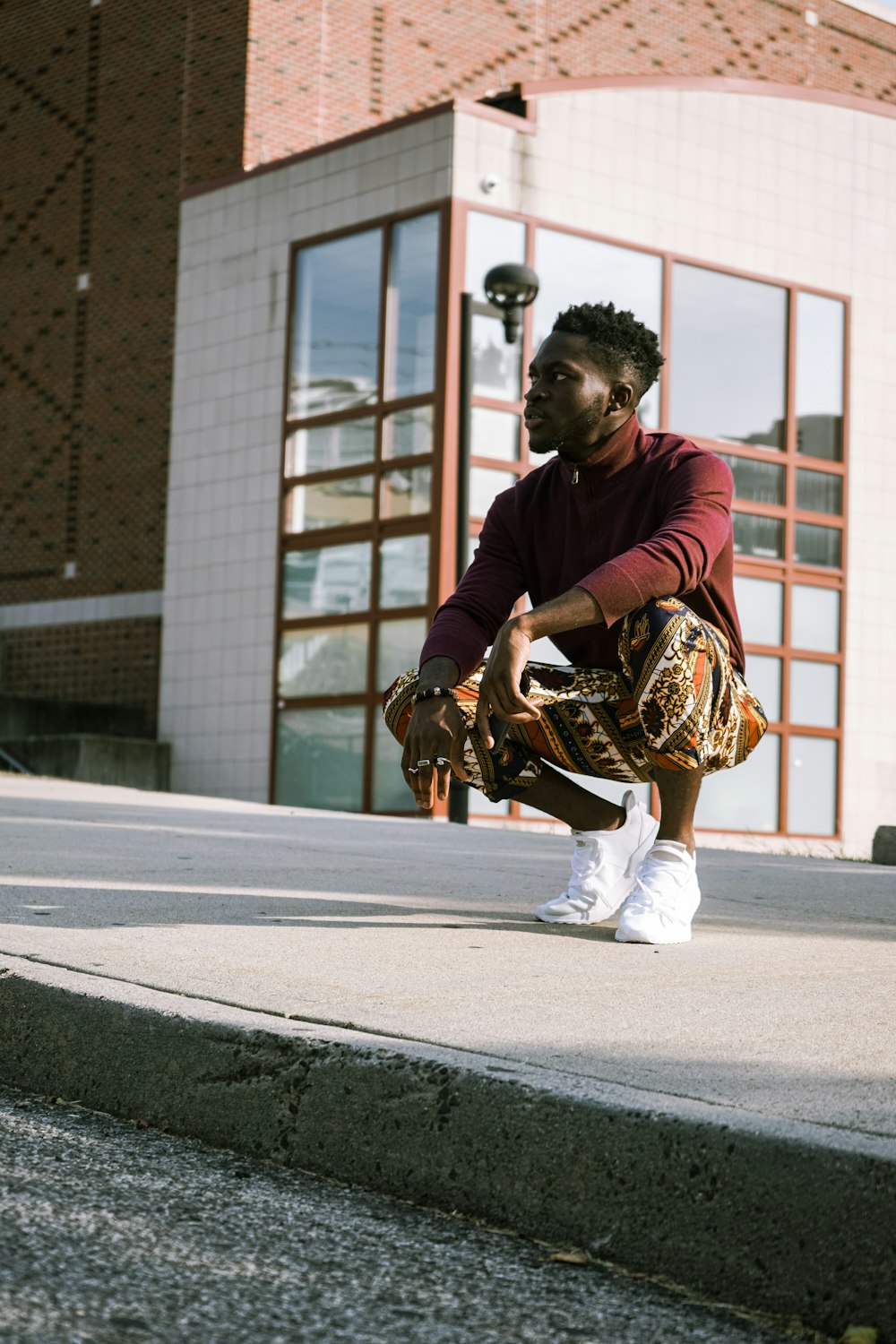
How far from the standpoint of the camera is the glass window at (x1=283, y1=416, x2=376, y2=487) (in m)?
17.6

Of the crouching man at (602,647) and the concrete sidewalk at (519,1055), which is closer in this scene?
the concrete sidewalk at (519,1055)

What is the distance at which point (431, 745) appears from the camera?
406 cm

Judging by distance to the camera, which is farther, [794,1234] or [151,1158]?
[151,1158]

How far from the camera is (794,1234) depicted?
2029mm

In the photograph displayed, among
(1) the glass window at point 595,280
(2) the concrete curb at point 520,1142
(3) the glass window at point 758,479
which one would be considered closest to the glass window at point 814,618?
(3) the glass window at point 758,479

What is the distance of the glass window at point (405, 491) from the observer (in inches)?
667

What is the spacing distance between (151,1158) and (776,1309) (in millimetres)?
1050

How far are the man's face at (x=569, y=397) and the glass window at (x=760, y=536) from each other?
14.3 m

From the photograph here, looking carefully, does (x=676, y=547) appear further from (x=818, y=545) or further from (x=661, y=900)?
(x=818, y=545)

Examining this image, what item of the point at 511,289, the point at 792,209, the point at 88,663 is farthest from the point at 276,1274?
the point at 792,209

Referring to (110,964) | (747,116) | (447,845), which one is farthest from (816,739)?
(110,964)

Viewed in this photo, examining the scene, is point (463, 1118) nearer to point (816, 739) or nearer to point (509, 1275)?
point (509, 1275)

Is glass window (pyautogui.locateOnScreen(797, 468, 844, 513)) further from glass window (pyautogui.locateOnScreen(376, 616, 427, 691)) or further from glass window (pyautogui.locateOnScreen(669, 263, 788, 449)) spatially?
glass window (pyautogui.locateOnScreen(376, 616, 427, 691))

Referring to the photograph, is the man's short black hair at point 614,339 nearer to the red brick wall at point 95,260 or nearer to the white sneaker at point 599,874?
the white sneaker at point 599,874
